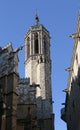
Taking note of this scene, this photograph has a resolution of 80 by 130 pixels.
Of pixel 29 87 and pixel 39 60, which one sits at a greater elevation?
pixel 39 60

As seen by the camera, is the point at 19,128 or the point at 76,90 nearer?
the point at 76,90

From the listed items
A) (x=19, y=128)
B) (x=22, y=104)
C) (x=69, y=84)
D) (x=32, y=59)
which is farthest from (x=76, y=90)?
(x=32, y=59)

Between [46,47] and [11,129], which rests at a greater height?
[46,47]

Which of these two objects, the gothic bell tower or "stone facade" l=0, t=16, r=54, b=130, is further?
the gothic bell tower

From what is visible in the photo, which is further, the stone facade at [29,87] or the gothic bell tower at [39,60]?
the gothic bell tower at [39,60]

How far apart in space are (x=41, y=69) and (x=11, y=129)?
21453 millimetres

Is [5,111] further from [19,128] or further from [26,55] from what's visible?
[26,55]

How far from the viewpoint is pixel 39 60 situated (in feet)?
163

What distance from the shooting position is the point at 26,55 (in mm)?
51719

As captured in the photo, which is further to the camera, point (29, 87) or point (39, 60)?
point (39, 60)

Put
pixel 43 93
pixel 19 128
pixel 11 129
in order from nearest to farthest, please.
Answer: pixel 11 129 < pixel 19 128 < pixel 43 93

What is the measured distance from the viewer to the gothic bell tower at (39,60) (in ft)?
156

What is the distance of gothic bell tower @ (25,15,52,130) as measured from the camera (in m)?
47.5

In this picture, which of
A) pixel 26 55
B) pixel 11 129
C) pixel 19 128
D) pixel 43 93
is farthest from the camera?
pixel 26 55
